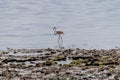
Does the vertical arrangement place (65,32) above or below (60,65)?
above

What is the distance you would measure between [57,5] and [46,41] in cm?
3823

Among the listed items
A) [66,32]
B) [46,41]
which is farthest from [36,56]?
[66,32]

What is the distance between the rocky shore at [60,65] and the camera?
17906mm

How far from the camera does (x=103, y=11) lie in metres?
60.4

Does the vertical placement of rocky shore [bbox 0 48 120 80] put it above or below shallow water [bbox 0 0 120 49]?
below

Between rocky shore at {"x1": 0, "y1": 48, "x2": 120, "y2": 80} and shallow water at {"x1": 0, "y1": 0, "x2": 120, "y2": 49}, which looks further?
shallow water at {"x1": 0, "y1": 0, "x2": 120, "y2": 49}

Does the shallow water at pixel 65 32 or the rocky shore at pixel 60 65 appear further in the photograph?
the shallow water at pixel 65 32

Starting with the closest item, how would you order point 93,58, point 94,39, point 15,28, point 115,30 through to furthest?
point 93,58 → point 94,39 → point 115,30 → point 15,28

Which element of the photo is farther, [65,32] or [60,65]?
[65,32]

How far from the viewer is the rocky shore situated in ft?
58.7

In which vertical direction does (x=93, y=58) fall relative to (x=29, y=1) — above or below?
below

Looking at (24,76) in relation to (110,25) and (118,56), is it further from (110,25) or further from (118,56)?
(110,25)

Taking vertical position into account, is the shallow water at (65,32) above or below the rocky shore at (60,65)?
above

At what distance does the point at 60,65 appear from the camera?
791 inches
